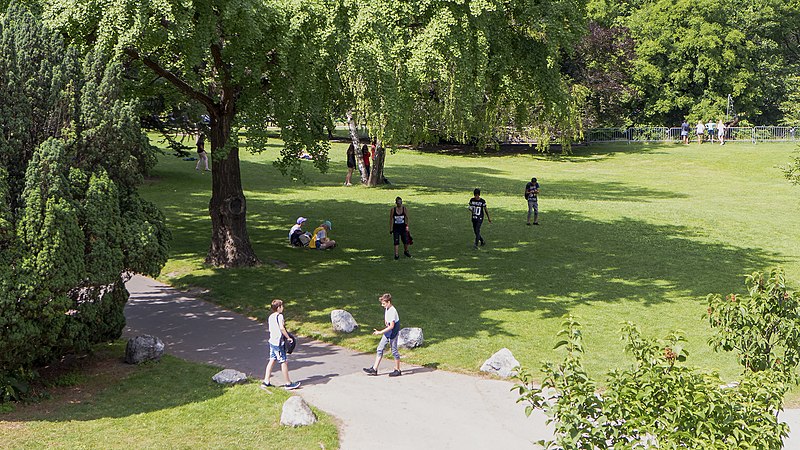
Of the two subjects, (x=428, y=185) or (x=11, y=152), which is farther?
(x=428, y=185)

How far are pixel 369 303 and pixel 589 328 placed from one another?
467 centimetres

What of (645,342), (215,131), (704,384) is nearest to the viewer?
(704,384)

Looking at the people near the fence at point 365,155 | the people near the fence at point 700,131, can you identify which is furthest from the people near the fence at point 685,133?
the people near the fence at point 365,155

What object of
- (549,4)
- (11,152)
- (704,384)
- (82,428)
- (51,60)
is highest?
(549,4)

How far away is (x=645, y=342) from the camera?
7.09 metres

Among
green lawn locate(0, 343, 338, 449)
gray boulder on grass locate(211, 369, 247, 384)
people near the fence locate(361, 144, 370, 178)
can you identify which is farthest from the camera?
people near the fence locate(361, 144, 370, 178)

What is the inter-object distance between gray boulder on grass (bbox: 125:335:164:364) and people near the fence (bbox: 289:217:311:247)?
9464mm

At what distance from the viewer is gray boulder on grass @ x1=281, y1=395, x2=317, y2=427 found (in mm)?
11953

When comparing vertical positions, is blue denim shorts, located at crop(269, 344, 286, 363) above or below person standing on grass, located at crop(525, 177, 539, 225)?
below

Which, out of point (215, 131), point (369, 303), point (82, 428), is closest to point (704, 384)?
point (82, 428)

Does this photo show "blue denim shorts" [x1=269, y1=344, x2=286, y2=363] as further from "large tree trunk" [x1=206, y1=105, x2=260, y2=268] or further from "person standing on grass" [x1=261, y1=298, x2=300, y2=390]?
"large tree trunk" [x1=206, y1=105, x2=260, y2=268]

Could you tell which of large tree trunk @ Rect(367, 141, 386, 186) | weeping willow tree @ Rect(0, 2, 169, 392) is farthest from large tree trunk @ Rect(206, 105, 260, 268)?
large tree trunk @ Rect(367, 141, 386, 186)

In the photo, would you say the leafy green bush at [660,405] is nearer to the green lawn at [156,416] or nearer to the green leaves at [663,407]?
the green leaves at [663,407]

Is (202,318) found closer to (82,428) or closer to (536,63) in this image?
(82,428)
